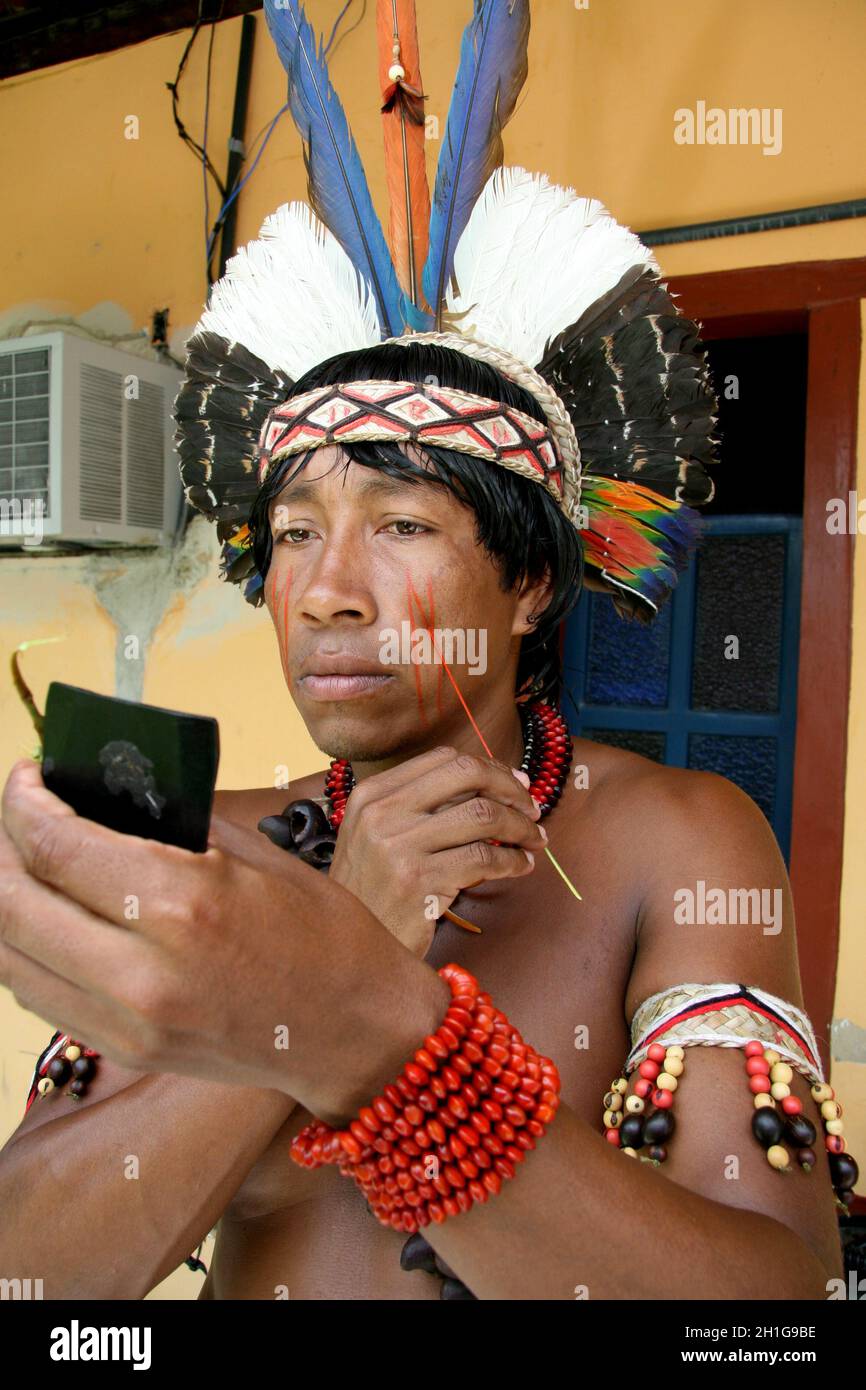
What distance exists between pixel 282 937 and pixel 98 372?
2971 mm

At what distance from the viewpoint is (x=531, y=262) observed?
1.76 m

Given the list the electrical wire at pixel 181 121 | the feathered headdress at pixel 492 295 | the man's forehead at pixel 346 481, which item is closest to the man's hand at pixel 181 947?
the man's forehead at pixel 346 481

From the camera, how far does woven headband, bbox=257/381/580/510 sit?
4.65 ft

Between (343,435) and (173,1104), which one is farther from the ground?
(343,435)

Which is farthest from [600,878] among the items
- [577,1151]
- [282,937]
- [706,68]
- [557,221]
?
[706,68]

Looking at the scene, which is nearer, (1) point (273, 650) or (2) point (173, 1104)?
(2) point (173, 1104)

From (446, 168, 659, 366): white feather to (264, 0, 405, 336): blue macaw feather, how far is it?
5.7 inches

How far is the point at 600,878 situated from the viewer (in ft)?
4.78

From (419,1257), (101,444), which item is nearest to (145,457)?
(101,444)

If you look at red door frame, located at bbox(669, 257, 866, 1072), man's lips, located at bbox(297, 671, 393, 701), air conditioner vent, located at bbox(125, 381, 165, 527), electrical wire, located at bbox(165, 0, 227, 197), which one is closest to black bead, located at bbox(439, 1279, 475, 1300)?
man's lips, located at bbox(297, 671, 393, 701)

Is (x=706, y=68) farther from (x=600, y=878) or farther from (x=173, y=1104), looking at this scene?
(x=173, y=1104)

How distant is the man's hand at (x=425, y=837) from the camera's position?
1.13 m

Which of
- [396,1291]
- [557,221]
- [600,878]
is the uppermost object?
[557,221]

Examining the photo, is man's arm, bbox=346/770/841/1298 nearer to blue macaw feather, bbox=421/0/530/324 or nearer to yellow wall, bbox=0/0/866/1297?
blue macaw feather, bbox=421/0/530/324
